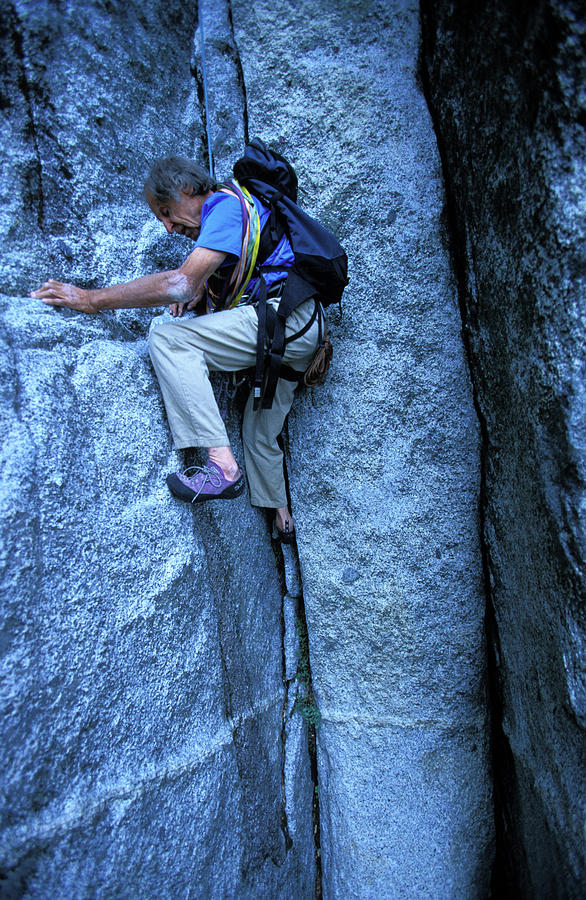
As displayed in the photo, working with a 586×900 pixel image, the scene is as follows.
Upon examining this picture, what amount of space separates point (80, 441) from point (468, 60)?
2738mm

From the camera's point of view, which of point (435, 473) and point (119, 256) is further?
point (435, 473)

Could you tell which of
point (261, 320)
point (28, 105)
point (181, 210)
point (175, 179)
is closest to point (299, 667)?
point (261, 320)

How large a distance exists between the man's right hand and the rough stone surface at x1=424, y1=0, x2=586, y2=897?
2.15 m

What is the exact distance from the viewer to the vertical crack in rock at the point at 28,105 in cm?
285

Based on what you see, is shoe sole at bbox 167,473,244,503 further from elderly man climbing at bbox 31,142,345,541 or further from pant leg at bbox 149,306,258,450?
pant leg at bbox 149,306,258,450

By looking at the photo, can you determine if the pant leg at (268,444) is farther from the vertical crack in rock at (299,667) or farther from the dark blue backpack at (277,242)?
the vertical crack in rock at (299,667)

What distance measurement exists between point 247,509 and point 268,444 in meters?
0.45

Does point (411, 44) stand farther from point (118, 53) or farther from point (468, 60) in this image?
point (118, 53)

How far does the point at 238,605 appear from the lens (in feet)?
11.1

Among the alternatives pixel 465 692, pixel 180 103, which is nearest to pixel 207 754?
pixel 465 692

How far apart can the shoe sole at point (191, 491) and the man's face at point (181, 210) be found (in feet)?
4.26

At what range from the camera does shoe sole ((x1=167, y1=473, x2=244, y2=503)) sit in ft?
9.20

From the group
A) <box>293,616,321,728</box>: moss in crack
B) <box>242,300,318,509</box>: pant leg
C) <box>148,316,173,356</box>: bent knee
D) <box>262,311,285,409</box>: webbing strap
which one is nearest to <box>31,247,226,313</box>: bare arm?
<box>148,316,173,356</box>: bent knee

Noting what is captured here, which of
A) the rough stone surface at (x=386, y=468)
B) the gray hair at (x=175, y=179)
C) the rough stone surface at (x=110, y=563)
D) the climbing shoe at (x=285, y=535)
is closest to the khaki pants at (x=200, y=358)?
the rough stone surface at (x=110, y=563)
